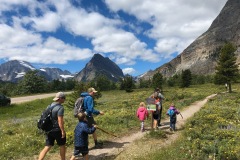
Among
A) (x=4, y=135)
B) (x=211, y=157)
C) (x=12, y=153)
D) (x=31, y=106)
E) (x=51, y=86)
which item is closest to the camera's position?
(x=211, y=157)

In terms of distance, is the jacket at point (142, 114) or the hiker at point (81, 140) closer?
the hiker at point (81, 140)

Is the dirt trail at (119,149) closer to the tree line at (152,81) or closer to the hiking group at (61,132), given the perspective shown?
the hiking group at (61,132)

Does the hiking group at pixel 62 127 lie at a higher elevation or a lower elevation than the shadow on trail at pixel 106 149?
higher

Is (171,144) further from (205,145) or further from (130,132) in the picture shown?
(130,132)

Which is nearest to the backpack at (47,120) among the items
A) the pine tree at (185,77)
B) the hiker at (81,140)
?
the hiker at (81,140)

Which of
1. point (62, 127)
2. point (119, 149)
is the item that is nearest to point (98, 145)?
point (119, 149)

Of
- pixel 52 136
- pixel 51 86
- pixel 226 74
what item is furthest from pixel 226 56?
pixel 51 86

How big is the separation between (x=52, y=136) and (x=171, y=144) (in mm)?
6476

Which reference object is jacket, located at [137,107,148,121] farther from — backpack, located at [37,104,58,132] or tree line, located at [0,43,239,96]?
tree line, located at [0,43,239,96]

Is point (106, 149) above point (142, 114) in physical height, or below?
below

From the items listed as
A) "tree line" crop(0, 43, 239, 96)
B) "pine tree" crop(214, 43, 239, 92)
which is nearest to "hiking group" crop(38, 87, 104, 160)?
"tree line" crop(0, 43, 239, 96)

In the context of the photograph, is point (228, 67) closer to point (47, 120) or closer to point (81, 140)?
point (81, 140)

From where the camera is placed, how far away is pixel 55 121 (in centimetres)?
992

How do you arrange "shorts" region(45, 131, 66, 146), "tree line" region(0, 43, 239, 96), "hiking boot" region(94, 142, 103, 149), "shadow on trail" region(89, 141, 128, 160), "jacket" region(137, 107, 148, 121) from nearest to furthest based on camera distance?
"shorts" region(45, 131, 66, 146), "shadow on trail" region(89, 141, 128, 160), "hiking boot" region(94, 142, 103, 149), "jacket" region(137, 107, 148, 121), "tree line" region(0, 43, 239, 96)
